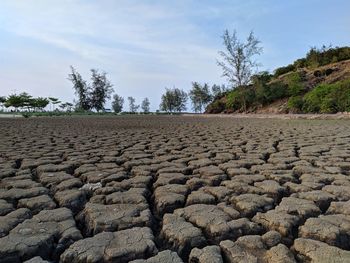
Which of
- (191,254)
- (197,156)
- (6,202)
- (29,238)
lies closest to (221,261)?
(191,254)

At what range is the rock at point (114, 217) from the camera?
184 centimetres

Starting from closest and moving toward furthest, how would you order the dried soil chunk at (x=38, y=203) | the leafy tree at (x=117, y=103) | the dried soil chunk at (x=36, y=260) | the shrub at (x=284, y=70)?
the dried soil chunk at (x=36, y=260) → the dried soil chunk at (x=38, y=203) → the shrub at (x=284, y=70) → the leafy tree at (x=117, y=103)

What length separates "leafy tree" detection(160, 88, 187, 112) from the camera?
55062 millimetres

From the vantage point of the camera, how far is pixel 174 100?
5506cm

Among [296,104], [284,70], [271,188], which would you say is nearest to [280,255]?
[271,188]

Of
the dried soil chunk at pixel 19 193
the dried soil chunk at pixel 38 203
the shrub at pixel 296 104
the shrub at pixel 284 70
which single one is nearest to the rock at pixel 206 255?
the dried soil chunk at pixel 38 203

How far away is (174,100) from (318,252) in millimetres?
53890

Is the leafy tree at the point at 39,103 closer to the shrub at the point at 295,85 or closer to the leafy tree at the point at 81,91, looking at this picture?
the leafy tree at the point at 81,91

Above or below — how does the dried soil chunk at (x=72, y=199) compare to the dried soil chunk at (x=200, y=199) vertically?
above

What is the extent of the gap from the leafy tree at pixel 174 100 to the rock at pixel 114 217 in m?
53.1

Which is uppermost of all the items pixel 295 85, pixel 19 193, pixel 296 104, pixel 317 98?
pixel 295 85

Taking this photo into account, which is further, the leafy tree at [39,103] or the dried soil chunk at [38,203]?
the leafy tree at [39,103]

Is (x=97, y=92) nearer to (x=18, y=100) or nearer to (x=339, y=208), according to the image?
(x=18, y=100)

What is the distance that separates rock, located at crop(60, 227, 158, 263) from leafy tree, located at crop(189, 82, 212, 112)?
4809 centimetres
